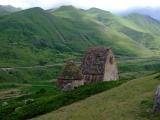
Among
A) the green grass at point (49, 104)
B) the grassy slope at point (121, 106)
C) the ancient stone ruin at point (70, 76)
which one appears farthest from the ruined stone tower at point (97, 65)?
the grassy slope at point (121, 106)

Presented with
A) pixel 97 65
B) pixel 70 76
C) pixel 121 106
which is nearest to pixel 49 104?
pixel 121 106

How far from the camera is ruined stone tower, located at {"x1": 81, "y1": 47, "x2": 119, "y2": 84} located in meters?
68.2

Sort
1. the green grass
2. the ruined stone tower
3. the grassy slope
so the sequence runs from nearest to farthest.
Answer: the grassy slope < the green grass < the ruined stone tower

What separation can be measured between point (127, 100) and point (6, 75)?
161m

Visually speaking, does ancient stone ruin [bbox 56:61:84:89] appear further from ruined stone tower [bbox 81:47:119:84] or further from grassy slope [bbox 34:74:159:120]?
grassy slope [bbox 34:74:159:120]

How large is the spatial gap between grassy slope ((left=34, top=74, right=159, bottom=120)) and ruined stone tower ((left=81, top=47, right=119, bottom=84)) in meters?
27.6

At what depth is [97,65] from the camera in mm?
68875

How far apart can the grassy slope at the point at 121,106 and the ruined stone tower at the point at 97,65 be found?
2757cm

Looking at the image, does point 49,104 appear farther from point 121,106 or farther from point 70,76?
point 70,76

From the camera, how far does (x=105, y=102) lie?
3488cm

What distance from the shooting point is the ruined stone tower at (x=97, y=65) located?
224 ft

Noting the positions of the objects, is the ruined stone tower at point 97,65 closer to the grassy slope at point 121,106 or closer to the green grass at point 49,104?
the green grass at point 49,104

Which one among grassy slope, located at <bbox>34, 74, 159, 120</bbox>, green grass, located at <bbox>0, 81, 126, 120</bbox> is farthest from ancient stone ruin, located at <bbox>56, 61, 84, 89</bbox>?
grassy slope, located at <bbox>34, 74, 159, 120</bbox>

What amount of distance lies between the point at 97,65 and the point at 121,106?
126 feet
